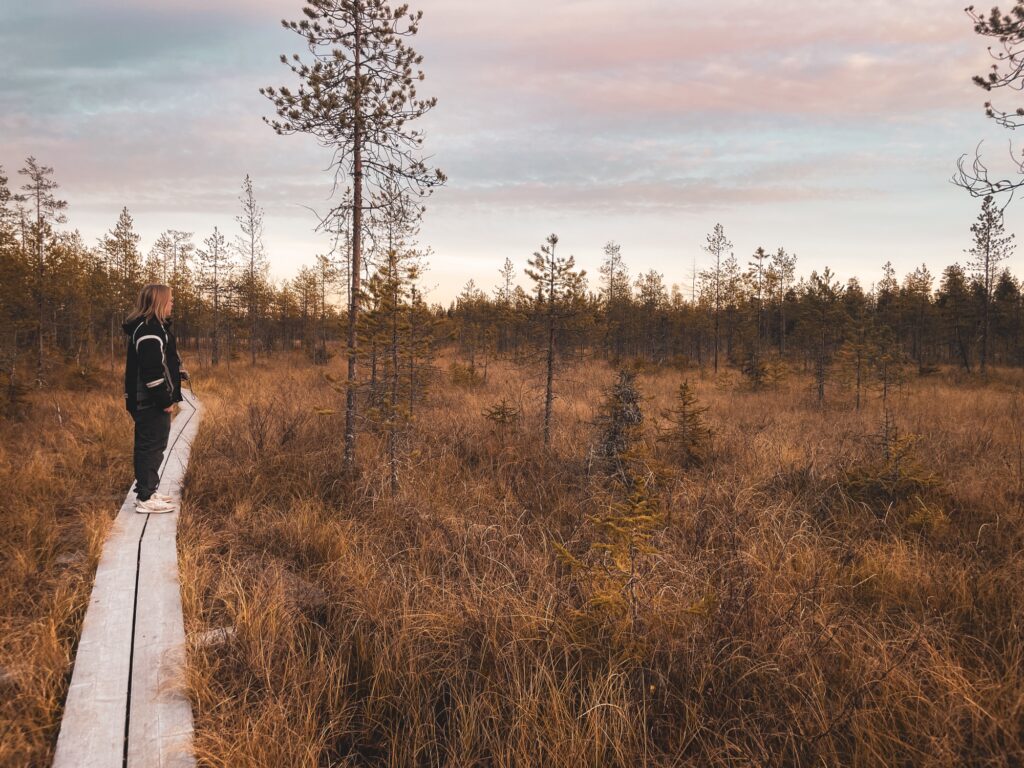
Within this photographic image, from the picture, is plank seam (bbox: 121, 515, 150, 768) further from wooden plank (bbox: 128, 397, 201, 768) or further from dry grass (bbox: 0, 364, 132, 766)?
dry grass (bbox: 0, 364, 132, 766)

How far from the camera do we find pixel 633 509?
3207 mm

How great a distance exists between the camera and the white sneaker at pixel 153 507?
16.1 feet

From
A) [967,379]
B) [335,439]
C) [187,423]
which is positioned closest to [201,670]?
[335,439]

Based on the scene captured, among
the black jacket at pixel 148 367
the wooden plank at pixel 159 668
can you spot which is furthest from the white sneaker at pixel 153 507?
the black jacket at pixel 148 367

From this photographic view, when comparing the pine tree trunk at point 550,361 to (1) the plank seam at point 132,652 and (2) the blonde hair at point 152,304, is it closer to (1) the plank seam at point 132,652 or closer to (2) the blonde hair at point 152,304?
(2) the blonde hair at point 152,304

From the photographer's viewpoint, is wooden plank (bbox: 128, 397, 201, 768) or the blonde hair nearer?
wooden plank (bbox: 128, 397, 201, 768)

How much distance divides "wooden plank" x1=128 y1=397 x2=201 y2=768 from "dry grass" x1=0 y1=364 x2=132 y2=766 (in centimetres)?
32

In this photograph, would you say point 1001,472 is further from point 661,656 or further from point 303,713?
Result: point 303,713

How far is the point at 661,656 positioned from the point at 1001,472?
21.8ft

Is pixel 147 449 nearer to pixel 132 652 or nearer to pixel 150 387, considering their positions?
pixel 150 387

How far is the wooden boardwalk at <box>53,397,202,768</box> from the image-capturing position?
7.26 ft

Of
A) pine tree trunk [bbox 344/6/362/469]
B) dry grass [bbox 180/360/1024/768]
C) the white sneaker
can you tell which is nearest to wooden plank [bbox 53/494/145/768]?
dry grass [bbox 180/360/1024/768]

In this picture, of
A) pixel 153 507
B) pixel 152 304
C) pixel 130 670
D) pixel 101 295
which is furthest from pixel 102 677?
pixel 101 295

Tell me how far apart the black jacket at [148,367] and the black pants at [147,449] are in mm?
97
